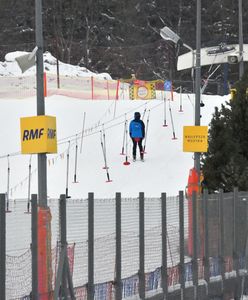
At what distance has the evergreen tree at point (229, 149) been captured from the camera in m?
19.6

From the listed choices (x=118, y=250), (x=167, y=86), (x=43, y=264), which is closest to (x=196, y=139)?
(x=118, y=250)

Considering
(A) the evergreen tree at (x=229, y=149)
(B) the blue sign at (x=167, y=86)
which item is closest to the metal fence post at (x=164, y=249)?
(A) the evergreen tree at (x=229, y=149)

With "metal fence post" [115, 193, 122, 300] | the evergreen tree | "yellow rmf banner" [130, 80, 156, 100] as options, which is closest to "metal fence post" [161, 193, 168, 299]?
"metal fence post" [115, 193, 122, 300]

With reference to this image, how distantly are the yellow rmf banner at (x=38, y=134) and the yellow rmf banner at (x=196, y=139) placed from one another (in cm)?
793

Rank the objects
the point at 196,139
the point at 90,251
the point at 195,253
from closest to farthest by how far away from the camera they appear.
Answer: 1. the point at 90,251
2. the point at 195,253
3. the point at 196,139

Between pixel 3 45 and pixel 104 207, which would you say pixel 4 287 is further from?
pixel 3 45

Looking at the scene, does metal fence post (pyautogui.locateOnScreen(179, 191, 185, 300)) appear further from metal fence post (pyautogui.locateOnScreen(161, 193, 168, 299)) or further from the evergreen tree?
the evergreen tree

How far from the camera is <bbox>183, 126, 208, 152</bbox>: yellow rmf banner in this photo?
21.8 meters

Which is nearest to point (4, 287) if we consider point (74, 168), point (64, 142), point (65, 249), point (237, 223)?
point (65, 249)

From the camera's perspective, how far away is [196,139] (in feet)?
72.3

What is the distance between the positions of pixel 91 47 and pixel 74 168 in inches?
2205

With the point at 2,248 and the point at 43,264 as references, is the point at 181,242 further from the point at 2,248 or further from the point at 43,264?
the point at 2,248

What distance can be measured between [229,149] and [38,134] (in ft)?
23.3

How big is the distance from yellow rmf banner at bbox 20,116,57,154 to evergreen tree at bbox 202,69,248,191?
653 centimetres
